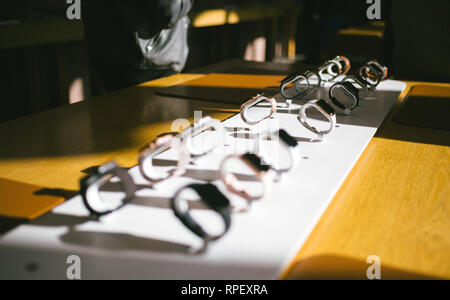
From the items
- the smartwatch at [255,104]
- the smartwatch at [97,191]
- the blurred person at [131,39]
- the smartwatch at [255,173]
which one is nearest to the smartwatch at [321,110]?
the smartwatch at [255,104]

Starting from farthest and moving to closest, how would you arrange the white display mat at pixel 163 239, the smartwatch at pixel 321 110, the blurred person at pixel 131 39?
the blurred person at pixel 131 39
the smartwatch at pixel 321 110
the white display mat at pixel 163 239

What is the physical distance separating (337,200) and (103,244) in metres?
0.34

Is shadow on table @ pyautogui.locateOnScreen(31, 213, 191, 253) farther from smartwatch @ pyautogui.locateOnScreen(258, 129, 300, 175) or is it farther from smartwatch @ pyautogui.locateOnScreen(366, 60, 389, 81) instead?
smartwatch @ pyautogui.locateOnScreen(366, 60, 389, 81)

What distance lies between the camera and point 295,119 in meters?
0.98

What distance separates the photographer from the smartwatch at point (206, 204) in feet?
1.52

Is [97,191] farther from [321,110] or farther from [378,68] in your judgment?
[378,68]

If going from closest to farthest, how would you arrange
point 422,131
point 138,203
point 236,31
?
point 138,203
point 422,131
point 236,31

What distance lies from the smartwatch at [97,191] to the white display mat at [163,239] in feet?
0.04

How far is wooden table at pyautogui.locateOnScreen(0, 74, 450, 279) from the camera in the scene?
1.63ft

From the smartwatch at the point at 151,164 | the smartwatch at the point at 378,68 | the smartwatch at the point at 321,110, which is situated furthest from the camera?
the smartwatch at the point at 378,68

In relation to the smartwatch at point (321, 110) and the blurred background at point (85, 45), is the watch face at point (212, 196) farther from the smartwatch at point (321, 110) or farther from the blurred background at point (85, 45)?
the blurred background at point (85, 45)
